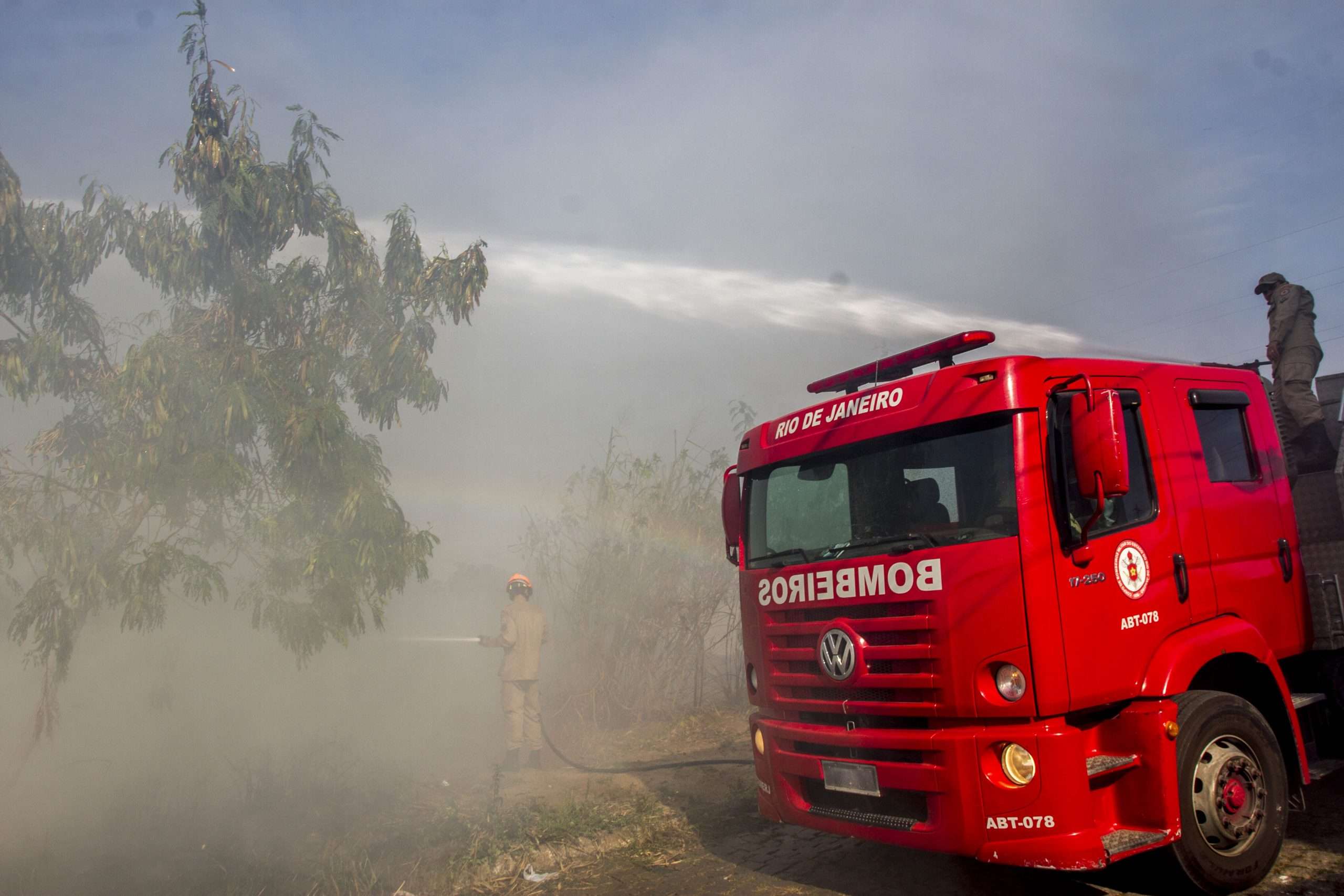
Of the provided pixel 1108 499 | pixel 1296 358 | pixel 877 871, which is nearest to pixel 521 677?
pixel 877 871

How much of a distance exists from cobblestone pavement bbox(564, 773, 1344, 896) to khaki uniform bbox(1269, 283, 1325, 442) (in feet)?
8.44

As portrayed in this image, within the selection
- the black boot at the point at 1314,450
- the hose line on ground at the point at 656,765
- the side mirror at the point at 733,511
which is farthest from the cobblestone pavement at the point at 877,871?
the black boot at the point at 1314,450

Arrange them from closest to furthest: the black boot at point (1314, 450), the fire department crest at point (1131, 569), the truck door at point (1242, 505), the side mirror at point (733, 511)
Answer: the fire department crest at point (1131, 569)
the truck door at point (1242, 505)
the side mirror at point (733, 511)
the black boot at point (1314, 450)

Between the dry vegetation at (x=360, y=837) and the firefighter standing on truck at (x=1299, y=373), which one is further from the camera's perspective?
the firefighter standing on truck at (x=1299, y=373)

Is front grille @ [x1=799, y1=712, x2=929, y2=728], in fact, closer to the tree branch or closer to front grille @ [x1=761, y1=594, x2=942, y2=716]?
front grille @ [x1=761, y1=594, x2=942, y2=716]

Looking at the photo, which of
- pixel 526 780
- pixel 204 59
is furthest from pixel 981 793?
pixel 204 59

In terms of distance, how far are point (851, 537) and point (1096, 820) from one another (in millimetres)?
1638

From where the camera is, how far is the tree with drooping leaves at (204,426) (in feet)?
24.6

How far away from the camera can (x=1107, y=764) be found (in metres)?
3.77

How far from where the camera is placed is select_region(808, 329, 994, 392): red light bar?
15.2ft

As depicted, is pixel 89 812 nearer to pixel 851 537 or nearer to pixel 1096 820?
pixel 851 537

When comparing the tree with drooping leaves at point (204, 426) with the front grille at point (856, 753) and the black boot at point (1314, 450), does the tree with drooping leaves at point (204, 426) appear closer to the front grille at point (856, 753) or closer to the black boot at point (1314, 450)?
the front grille at point (856, 753)

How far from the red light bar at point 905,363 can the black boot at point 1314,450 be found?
3.26 metres

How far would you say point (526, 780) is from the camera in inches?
328
